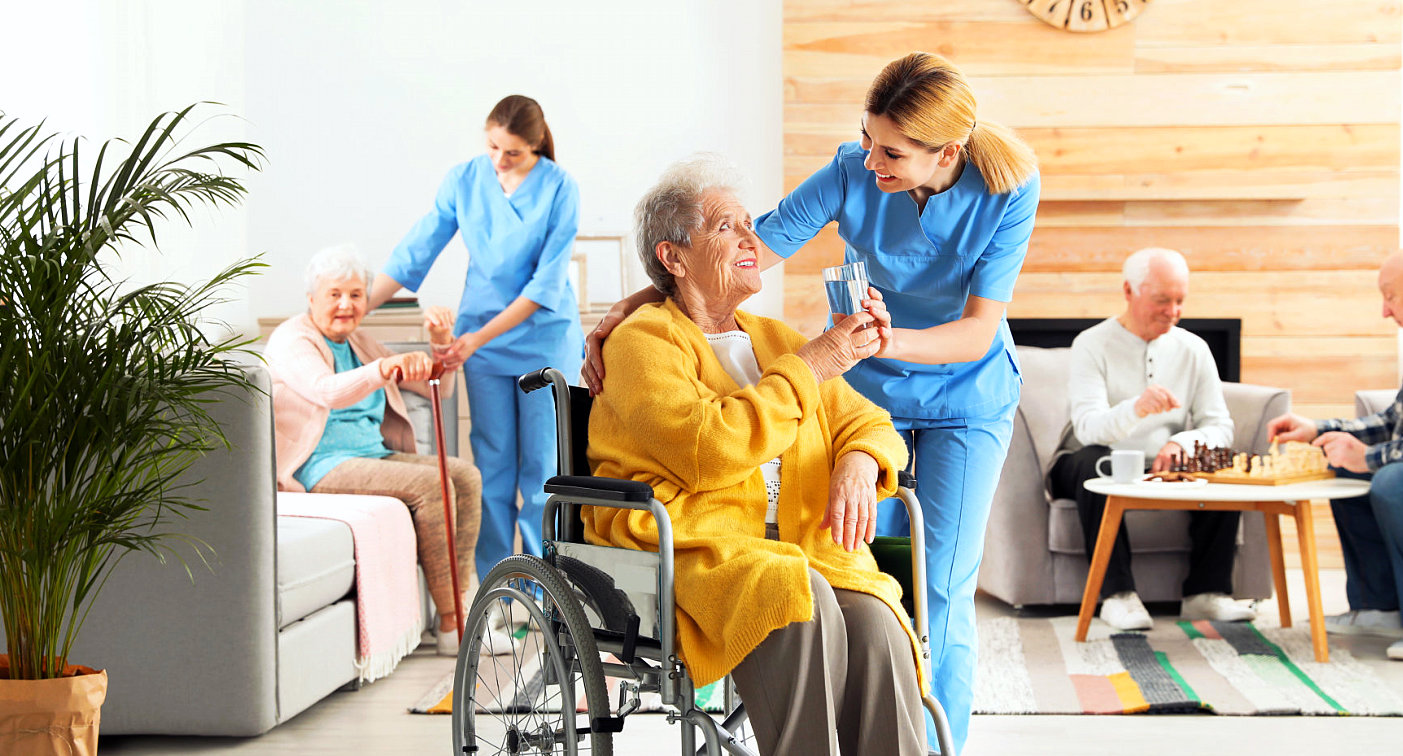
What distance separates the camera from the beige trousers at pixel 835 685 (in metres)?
1.37

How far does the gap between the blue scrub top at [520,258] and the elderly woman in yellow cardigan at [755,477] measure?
1556mm

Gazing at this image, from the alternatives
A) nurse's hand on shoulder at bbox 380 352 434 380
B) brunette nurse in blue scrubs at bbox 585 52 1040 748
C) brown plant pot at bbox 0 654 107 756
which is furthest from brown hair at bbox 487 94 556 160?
brown plant pot at bbox 0 654 107 756

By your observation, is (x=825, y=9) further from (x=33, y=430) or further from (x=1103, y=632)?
(x=33, y=430)

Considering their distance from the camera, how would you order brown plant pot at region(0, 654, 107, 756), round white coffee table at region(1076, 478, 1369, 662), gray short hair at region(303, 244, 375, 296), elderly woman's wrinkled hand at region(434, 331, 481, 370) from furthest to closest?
elderly woman's wrinkled hand at region(434, 331, 481, 370) → gray short hair at region(303, 244, 375, 296) → round white coffee table at region(1076, 478, 1369, 662) → brown plant pot at region(0, 654, 107, 756)

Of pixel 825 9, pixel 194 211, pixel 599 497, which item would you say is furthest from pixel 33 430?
pixel 825 9

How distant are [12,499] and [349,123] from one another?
2867 mm

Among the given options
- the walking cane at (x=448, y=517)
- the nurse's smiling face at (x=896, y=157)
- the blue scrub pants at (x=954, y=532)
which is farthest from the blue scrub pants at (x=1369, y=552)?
the walking cane at (x=448, y=517)

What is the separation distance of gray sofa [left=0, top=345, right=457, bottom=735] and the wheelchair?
24.9 inches

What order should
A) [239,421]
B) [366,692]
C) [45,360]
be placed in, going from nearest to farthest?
1. [45,360]
2. [239,421]
3. [366,692]

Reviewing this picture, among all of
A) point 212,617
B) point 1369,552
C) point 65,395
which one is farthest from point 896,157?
point 1369,552

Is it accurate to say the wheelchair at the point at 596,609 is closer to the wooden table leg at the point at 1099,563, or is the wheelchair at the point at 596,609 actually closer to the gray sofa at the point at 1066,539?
the wooden table leg at the point at 1099,563

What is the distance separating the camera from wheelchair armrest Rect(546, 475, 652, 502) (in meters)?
1.45

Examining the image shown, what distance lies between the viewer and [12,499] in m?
1.80

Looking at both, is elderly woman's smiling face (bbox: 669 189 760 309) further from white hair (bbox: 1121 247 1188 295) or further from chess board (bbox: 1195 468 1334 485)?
white hair (bbox: 1121 247 1188 295)
